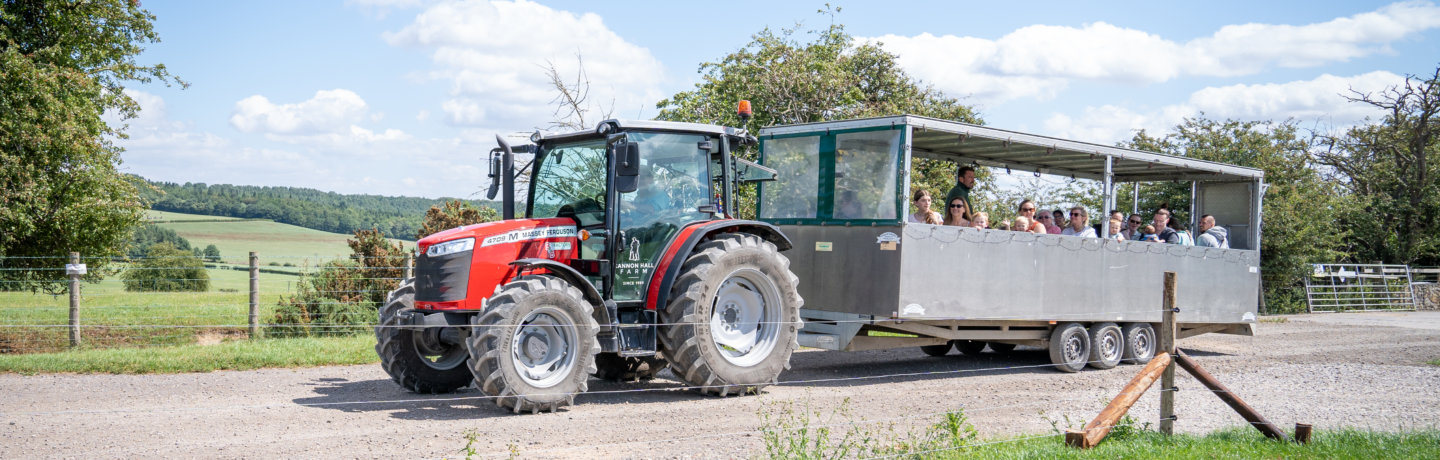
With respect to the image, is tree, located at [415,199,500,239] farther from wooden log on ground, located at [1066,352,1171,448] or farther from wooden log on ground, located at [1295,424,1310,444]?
wooden log on ground, located at [1295,424,1310,444]

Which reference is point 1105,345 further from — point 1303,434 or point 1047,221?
point 1303,434

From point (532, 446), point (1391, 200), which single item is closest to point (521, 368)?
point (532, 446)

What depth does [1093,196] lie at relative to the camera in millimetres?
28094

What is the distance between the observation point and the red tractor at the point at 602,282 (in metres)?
8.27

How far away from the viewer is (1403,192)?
3306cm

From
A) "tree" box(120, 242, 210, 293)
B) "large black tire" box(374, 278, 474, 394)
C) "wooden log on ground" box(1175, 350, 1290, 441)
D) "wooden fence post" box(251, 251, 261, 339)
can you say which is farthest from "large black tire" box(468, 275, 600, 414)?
"tree" box(120, 242, 210, 293)

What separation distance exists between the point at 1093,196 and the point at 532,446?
24.1 meters

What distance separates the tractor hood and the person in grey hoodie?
9292 mm

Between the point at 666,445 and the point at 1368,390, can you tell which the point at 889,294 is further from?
the point at 1368,390

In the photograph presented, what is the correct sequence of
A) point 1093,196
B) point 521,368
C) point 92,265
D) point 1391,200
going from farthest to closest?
1. point 1391,200
2. point 1093,196
3. point 92,265
4. point 521,368

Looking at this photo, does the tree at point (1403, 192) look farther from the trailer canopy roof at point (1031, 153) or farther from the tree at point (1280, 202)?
the trailer canopy roof at point (1031, 153)

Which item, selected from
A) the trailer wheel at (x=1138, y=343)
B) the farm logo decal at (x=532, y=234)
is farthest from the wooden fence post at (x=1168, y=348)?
the trailer wheel at (x=1138, y=343)

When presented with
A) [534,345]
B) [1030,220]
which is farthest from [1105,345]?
[534,345]

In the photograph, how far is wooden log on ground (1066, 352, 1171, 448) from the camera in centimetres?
667
